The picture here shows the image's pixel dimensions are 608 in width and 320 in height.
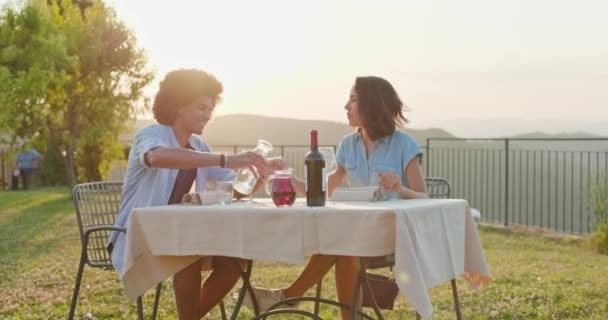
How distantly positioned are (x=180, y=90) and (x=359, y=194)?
0.95 meters

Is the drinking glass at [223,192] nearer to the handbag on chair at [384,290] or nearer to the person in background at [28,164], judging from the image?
the handbag on chair at [384,290]

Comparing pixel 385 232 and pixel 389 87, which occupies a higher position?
pixel 389 87

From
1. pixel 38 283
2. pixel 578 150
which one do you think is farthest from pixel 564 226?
pixel 38 283

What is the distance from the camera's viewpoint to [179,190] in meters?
3.81

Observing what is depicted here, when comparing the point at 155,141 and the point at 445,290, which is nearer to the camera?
the point at 155,141

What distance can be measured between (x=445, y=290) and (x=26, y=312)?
2.94 meters

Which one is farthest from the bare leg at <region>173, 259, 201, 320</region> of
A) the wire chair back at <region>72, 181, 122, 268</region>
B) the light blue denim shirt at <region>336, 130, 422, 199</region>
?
the light blue denim shirt at <region>336, 130, 422, 199</region>

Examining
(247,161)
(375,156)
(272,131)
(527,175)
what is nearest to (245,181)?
(247,161)

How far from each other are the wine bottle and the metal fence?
Answer: 792cm

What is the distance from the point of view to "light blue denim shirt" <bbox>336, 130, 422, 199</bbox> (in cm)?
397

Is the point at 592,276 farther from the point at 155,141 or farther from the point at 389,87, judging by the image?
the point at 155,141

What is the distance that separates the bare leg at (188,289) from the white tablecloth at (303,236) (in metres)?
0.17

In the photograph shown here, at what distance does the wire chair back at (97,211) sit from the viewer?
3.96 m

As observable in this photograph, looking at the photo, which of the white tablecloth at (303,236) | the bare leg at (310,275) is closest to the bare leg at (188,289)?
the white tablecloth at (303,236)
